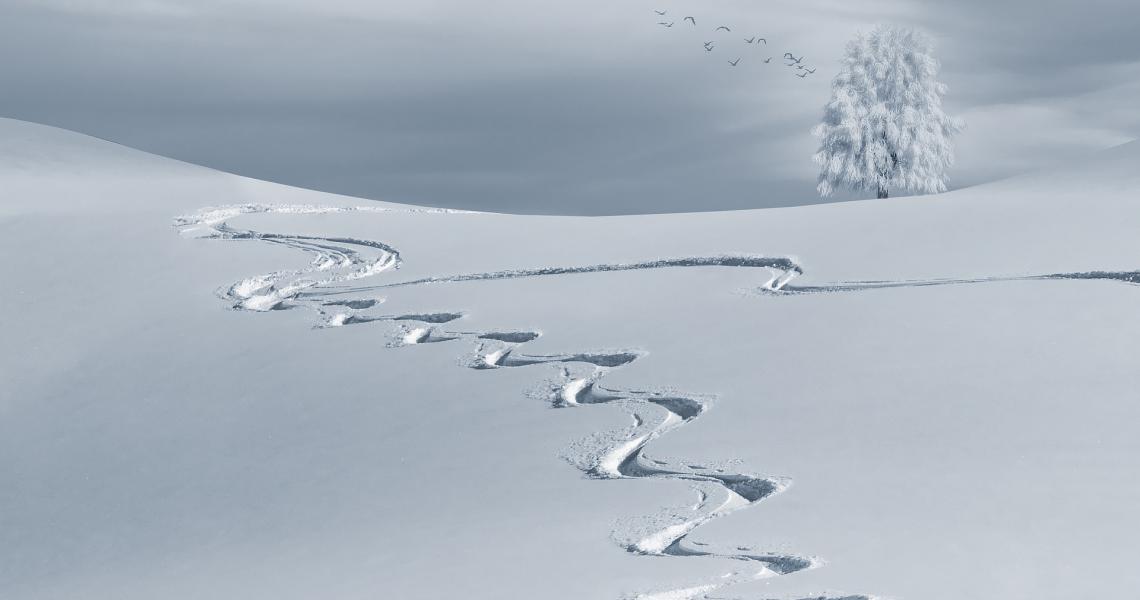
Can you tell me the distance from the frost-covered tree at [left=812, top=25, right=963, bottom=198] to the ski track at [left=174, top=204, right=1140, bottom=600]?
58.0 feet

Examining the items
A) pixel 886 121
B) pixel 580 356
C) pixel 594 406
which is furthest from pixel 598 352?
pixel 886 121

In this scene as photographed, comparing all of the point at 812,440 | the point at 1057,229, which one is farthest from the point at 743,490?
the point at 1057,229

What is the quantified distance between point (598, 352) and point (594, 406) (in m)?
1.51

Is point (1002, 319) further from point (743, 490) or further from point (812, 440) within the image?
point (743, 490)

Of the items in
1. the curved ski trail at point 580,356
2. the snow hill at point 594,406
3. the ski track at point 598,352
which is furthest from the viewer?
the curved ski trail at point 580,356

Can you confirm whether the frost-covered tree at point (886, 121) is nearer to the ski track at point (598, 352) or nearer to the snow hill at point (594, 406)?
the snow hill at point (594, 406)

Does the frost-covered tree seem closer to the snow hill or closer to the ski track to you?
the snow hill

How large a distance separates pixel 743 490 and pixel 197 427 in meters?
5.79

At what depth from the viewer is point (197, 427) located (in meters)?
11.4

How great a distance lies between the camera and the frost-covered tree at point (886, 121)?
33625mm

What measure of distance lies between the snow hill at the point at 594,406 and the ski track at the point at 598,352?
0.04 meters

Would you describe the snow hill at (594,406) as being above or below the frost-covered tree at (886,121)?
below

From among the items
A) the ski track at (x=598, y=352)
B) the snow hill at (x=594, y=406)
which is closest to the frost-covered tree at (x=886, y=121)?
the snow hill at (x=594, y=406)

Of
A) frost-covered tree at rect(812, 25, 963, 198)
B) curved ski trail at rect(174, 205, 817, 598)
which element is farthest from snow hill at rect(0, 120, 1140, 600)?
frost-covered tree at rect(812, 25, 963, 198)
